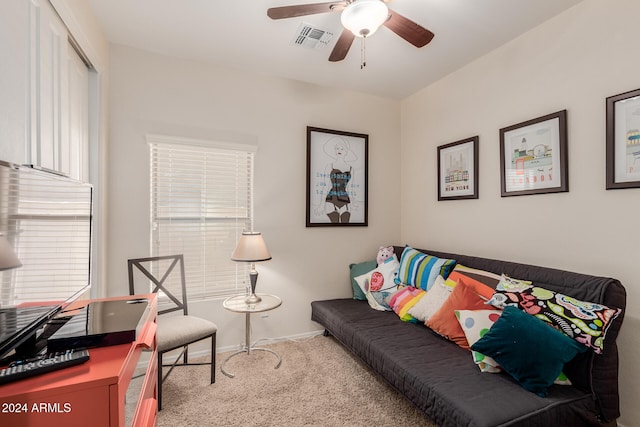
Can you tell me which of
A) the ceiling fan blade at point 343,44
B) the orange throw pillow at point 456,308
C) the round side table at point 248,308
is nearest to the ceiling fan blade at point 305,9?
the ceiling fan blade at point 343,44

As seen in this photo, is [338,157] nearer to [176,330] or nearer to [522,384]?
[176,330]

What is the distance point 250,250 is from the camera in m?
2.46

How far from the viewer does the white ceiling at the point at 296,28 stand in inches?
77.8

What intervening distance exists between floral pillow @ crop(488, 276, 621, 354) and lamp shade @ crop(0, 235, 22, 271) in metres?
2.27

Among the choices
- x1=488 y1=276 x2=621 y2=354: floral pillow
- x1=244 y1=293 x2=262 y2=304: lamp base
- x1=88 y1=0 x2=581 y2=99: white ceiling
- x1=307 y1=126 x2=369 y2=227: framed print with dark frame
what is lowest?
x1=244 y1=293 x2=262 y2=304: lamp base

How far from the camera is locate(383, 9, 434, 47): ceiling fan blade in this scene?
1649mm

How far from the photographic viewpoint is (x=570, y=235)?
200cm

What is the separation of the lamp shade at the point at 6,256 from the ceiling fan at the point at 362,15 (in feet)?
4.89

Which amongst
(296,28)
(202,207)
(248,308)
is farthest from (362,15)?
(248,308)

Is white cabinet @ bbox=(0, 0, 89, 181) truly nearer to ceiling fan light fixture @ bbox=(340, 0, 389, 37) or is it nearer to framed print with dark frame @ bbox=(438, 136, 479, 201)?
ceiling fan light fixture @ bbox=(340, 0, 389, 37)

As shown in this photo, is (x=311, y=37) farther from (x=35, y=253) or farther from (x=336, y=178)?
(x=35, y=253)

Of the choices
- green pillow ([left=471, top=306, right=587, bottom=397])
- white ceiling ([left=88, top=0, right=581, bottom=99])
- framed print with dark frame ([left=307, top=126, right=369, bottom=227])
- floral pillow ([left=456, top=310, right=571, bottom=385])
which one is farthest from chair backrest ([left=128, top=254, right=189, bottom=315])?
green pillow ([left=471, top=306, right=587, bottom=397])

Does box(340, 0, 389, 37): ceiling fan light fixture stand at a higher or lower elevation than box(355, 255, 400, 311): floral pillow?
higher

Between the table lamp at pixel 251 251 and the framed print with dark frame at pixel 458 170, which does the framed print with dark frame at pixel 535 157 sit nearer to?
the framed print with dark frame at pixel 458 170
